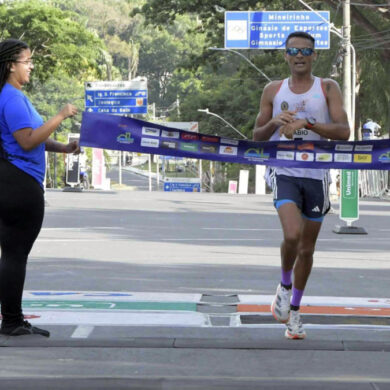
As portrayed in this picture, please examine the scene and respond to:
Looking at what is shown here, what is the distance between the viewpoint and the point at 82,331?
7.04 m

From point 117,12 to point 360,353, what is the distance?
18610 centimetres

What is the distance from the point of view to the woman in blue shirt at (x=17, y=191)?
6.82 meters

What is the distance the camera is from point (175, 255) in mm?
13398

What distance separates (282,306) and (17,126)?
196cm

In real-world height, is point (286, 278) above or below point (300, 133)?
below

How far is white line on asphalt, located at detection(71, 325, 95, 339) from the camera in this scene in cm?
686

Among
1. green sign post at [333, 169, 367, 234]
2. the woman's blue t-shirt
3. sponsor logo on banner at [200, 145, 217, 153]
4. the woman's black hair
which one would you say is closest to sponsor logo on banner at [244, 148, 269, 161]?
sponsor logo on banner at [200, 145, 217, 153]

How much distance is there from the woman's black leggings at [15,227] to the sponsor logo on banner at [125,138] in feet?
3.60

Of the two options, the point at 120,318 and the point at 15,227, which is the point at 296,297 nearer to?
the point at 120,318

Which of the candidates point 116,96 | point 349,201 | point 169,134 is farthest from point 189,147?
point 116,96

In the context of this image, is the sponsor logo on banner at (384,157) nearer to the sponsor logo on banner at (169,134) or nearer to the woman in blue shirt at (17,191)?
the sponsor logo on banner at (169,134)

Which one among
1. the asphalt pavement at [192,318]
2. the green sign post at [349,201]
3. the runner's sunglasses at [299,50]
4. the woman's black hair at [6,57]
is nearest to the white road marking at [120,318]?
the asphalt pavement at [192,318]

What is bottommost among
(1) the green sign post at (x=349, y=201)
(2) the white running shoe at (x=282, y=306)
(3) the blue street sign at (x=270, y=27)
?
(1) the green sign post at (x=349, y=201)

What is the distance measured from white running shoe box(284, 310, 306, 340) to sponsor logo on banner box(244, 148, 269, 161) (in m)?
1.13
